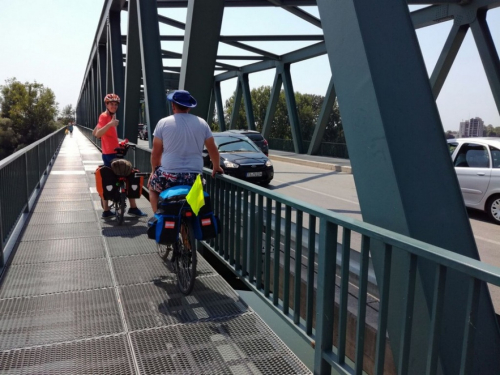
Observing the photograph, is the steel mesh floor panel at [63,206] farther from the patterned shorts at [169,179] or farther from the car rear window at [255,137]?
the car rear window at [255,137]

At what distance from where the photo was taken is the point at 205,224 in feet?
13.2

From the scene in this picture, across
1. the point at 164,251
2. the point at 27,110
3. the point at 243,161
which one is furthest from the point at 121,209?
the point at 27,110

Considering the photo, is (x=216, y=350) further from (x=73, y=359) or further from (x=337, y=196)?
(x=337, y=196)

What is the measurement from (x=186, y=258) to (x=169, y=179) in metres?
0.79

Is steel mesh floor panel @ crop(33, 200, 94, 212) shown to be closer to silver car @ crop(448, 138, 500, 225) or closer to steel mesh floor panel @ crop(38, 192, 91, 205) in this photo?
steel mesh floor panel @ crop(38, 192, 91, 205)

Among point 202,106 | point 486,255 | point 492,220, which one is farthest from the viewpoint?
point 492,220

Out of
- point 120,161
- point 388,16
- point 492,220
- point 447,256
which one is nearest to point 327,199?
point 492,220

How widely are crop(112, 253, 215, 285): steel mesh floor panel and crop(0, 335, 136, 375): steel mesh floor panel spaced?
1276 mm

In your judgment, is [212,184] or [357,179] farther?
[212,184]

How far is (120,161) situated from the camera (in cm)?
664

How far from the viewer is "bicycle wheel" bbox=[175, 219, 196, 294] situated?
3.99 meters

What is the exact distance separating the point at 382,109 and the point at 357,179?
49 centimetres

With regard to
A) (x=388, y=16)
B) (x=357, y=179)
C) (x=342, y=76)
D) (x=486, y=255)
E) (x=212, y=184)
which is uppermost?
(x=388, y=16)

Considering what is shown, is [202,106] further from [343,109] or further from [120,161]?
[343,109]
